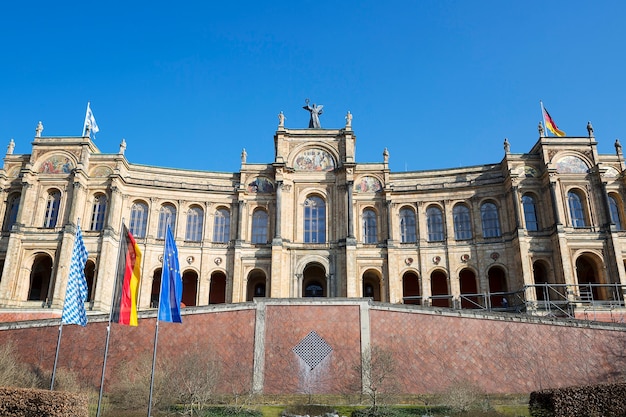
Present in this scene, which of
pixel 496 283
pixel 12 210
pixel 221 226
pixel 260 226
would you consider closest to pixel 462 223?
pixel 496 283

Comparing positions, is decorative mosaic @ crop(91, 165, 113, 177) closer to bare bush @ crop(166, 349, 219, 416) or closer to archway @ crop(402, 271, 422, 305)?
bare bush @ crop(166, 349, 219, 416)

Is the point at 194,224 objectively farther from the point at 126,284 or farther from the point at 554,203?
the point at 554,203

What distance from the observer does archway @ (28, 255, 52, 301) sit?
43.6 meters

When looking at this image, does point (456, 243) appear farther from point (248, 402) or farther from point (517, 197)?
point (248, 402)

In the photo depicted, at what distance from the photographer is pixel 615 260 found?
131ft

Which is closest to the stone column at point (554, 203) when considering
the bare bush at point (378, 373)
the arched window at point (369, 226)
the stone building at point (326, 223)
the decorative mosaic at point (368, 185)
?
the stone building at point (326, 223)

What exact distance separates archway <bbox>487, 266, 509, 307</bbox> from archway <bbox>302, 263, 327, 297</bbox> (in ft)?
45.4

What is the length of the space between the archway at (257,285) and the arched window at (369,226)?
30.8 feet

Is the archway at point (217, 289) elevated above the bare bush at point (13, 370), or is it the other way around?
the archway at point (217, 289)

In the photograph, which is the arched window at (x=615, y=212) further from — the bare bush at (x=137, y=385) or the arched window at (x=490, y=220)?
the bare bush at (x=137, y=385)

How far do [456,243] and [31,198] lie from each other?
34195 millimetres

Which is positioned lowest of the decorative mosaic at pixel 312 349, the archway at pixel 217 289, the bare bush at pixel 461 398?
the bare bush at pixel 461 398

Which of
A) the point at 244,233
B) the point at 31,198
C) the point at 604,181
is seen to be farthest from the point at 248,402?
the point at 604,181

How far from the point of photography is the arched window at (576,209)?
42.6 meters
